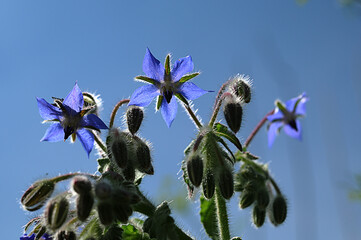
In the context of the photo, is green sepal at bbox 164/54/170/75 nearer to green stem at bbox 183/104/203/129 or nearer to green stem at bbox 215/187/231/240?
green stem at bbox 183/104/203/129

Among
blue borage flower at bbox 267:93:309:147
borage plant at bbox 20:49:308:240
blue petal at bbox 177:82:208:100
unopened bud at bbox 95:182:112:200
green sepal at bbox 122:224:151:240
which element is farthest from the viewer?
blue borage flower at bbox 267:93:309:147

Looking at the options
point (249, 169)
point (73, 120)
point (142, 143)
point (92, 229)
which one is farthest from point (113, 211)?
point (249, 169)

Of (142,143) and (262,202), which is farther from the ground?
(142,143)

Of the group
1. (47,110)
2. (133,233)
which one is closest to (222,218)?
(133,233)

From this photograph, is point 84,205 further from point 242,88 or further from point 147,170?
point 242,88

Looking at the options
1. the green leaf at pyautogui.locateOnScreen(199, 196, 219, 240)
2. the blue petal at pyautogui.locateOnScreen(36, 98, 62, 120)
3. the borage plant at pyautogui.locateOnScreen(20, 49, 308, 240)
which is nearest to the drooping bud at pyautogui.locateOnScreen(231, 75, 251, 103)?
the borage plant at pyautogui.locateOnScreen(20, 49, 308, 240)

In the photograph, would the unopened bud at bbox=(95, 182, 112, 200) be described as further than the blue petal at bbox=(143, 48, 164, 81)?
No

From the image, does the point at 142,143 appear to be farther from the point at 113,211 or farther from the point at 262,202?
the point at 262,202
